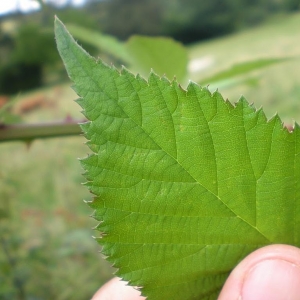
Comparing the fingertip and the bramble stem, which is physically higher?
the bramble stem

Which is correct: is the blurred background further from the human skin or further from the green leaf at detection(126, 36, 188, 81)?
the human skin

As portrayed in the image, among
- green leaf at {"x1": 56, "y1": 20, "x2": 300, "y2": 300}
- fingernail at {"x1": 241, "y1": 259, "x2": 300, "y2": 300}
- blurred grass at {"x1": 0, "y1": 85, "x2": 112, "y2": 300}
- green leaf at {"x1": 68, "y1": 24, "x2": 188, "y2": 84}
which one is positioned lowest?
A: blurred grass at {"x1": 0, "y1": 85, "x2": 112, "y2": 300}

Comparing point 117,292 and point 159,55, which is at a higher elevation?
point 159,55

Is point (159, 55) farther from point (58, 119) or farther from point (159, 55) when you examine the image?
point (58, 119)

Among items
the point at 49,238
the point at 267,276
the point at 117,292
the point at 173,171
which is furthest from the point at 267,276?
the point at 49,238

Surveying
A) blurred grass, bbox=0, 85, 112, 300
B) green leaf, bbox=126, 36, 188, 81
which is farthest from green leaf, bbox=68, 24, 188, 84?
blurred grass, bbox=0, 85, 112, 300

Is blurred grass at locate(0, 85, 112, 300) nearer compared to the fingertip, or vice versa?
the fingertip
